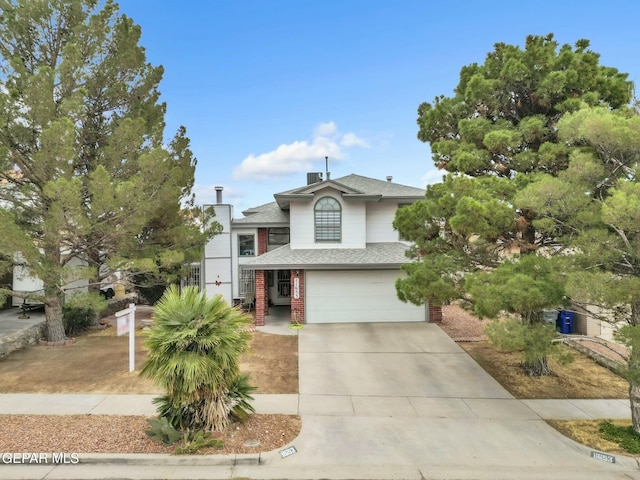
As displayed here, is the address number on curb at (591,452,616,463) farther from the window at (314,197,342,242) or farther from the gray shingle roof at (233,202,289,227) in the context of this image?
the gray shingle roof at (233,202,289,227)

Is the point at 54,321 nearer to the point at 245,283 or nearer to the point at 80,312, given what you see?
the point at 80,312

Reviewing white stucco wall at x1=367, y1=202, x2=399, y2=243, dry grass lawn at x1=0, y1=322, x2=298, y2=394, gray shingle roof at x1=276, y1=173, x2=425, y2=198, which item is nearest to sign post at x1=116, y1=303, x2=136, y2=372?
dry grass lawn at x1=0, y1=322, x2=298, y2=394

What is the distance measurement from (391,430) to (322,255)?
30.5ft

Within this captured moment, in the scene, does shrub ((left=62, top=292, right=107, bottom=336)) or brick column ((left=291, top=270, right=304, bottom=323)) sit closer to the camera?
shrub ((left=62, top=292, right=107, bottom=336))

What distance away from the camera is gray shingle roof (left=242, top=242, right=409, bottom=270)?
14.4m

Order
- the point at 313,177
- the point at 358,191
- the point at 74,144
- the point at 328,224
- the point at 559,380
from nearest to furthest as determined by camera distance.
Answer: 1. the point at 559,380
2. the point at 74,144
3. the point at 358,191
4. the point at 328,224
5. the point at 313,177

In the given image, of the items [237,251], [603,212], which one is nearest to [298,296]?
[237,251]

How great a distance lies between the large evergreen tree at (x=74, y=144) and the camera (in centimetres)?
1033

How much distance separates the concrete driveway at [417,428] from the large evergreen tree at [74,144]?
785 cm

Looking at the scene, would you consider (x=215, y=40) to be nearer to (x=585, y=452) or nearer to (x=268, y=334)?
(x=268, y=334)

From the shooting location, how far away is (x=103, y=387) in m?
8.45

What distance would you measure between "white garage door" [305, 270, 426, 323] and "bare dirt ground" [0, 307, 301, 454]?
8.38 ft

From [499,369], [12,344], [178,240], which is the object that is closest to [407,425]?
[499,369]

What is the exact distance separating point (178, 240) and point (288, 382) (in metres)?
8.52
